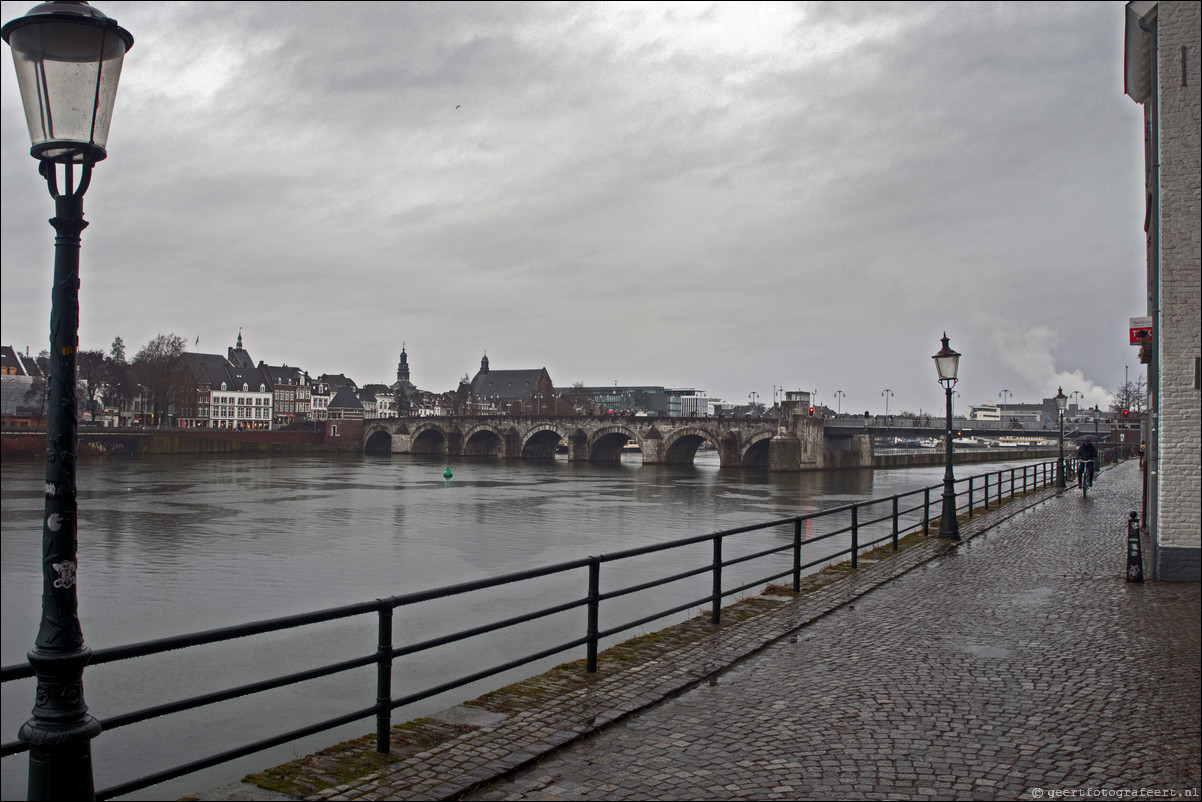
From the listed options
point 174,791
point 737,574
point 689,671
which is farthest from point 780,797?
point 737,574

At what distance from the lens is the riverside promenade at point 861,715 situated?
496 cm

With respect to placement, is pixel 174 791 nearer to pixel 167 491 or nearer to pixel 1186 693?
pixel 1186 693

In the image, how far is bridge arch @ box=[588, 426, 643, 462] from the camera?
85062 mm

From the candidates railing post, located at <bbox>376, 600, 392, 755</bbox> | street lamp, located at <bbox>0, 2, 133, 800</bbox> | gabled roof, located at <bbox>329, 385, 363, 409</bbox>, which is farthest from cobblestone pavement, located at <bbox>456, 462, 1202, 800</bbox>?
gabled roof, located at <bbox>329, 385, 363, 409</bbox>

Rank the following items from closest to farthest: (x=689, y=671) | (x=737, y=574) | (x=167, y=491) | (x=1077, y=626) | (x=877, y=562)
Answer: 1. (x=689, y=671)
2. (x=1077, y=626)
3. (x=877, y=562)
4. (x=737, y=574)
5. (x=167, y=491)

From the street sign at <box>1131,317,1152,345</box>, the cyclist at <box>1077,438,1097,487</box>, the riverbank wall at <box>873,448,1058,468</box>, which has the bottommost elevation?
the riverbank wall at <box>873,448,1058,468</box>

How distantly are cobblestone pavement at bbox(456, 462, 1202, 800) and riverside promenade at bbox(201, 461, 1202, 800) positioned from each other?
2 cm

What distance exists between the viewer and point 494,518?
34688mm

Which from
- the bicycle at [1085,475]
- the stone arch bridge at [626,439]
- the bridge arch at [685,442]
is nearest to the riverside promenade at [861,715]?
the bicycle at [1085,475]

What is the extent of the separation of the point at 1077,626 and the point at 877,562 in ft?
15.0

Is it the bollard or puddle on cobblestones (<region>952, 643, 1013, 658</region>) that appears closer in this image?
puddle on cobblestones (<region>952, 643, 1013, 658</region>)

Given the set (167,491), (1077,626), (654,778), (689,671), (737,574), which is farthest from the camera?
(167,491)

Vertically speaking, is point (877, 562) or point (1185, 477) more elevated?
point (1185, 477)

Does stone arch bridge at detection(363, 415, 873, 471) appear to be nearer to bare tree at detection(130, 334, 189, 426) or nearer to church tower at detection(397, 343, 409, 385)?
bare tree at detection(130, 334, 189, 426)
